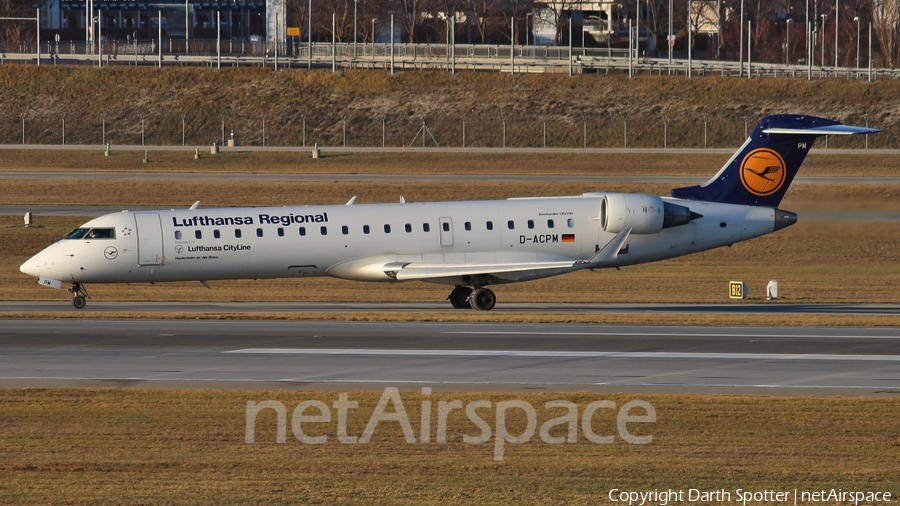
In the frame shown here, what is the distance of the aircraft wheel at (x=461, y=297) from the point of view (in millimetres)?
34688

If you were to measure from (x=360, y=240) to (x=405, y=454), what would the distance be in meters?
18.2

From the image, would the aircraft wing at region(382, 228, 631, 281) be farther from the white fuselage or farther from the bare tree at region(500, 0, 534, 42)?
the bare tree at region(500, 0, 534, 42)

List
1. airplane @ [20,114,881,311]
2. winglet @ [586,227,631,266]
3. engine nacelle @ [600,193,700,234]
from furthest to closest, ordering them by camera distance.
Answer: engine nacelle @ [600,193,700,234]
winglet @ [586,227,631,266]
airplane @ [20,114,881,311]

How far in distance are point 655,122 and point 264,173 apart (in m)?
32.0

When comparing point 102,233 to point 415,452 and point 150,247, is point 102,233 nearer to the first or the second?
point 150,247

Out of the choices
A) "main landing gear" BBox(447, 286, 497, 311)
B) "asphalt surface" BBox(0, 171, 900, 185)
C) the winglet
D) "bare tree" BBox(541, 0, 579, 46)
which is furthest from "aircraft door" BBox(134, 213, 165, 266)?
"bare tree" BBox(541, 0, 579, 46)

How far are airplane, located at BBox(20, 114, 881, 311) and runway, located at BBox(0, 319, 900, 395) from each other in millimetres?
3232

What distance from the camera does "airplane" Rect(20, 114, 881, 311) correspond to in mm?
32469

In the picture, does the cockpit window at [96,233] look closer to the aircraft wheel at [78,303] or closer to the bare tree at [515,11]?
the aircraft wheel at [78,303]

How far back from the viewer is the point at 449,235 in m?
33.8

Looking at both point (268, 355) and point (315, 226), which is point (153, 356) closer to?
point (268, 355)

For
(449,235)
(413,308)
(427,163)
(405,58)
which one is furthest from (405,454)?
(405,58)

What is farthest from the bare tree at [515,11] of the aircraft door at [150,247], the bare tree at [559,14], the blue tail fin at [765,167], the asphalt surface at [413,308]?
the aircraft door at [150,247]

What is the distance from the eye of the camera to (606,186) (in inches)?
2405
